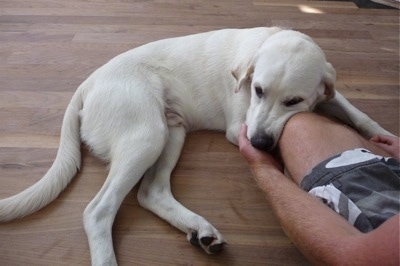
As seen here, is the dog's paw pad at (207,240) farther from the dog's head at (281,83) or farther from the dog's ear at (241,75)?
the dog's ear at (241,75)

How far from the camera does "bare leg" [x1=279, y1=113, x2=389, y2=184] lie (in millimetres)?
1248

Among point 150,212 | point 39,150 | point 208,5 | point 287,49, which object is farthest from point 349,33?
point 39,150

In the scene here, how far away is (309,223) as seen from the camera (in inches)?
40.9

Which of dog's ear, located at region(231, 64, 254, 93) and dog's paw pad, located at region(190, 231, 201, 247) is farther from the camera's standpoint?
dog's ear, located at region(231, 64, 254, 93)

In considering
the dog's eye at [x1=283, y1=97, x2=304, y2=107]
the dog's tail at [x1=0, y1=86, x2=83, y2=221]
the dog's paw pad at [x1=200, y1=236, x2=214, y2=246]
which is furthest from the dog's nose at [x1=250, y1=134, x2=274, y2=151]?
the dog's tail at [x1=0, y1=86, x2=83, y2=221]

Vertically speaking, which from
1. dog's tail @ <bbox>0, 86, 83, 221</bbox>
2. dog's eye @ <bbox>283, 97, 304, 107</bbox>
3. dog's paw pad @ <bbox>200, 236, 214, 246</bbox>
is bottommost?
dog's paw pad @ <bbox>200, 236, 214, 246</bbox>

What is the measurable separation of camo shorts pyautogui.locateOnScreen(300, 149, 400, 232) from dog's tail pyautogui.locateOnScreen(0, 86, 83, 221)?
3.17 ft

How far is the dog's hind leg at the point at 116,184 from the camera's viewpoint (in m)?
1.31

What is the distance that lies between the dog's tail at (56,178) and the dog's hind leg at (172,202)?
31 cm

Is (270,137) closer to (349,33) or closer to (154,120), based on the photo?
(154,120)

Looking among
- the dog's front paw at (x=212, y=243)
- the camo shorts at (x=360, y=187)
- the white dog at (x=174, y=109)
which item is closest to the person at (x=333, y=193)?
the camo shorts at (x=360, y=187)

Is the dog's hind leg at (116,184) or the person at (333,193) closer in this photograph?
the person at (333,193)

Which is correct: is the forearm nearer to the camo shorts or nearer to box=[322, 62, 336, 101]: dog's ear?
the camo shorts

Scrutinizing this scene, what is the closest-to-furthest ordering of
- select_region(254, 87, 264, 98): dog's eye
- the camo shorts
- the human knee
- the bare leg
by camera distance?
the camo shorts < the bare leg < the human knee < select_region(254, 87, 264, 98): dog's eye
